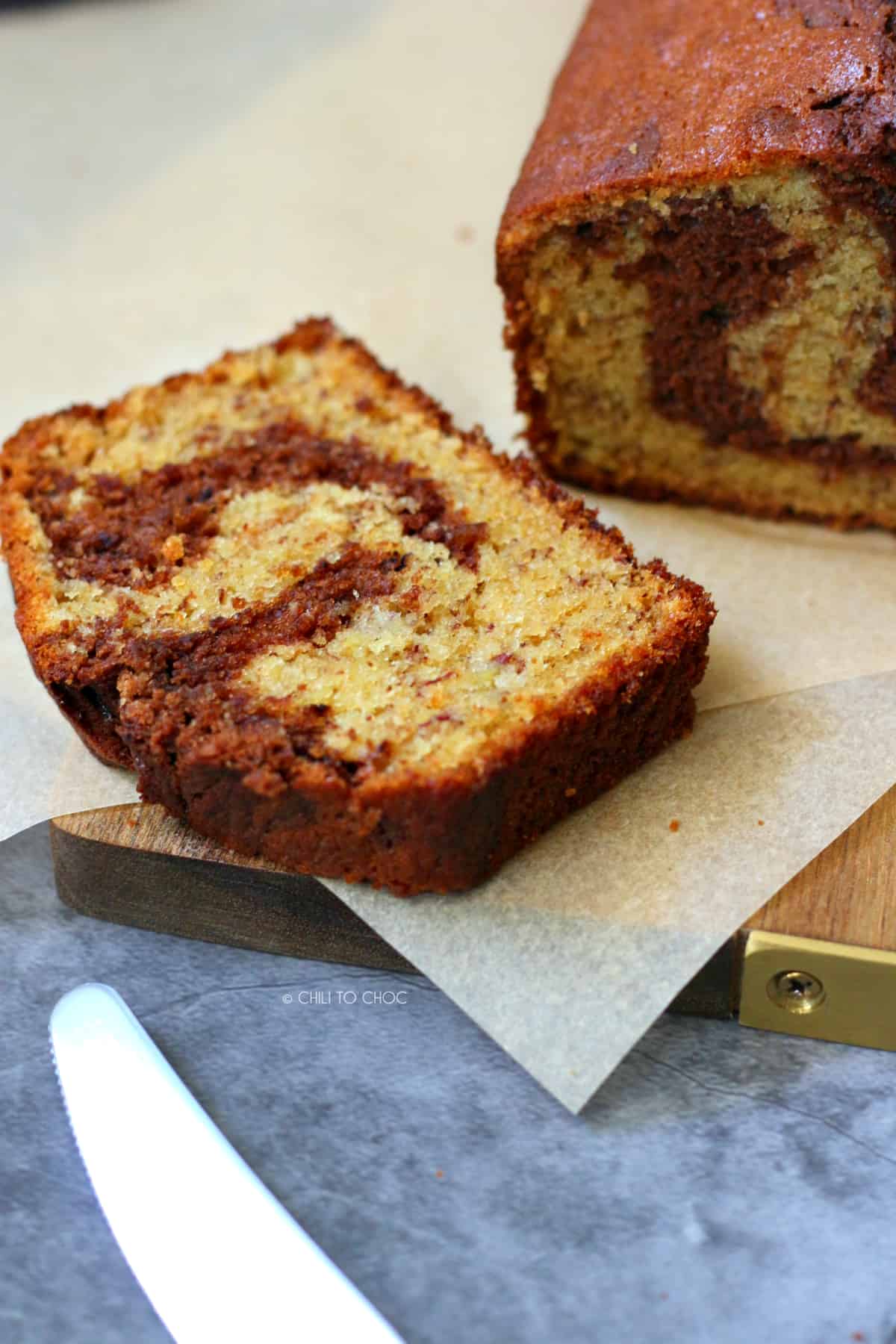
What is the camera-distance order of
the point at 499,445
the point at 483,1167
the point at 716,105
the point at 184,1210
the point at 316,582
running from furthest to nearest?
the point at 499,445 < the point at 716,105 < the point at 316,582 < the point at 483,1167 < the point at 184,1210

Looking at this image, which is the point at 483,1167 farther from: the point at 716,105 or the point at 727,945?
the point at 716,105

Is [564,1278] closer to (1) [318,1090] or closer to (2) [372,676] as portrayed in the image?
(1) [318,1090]

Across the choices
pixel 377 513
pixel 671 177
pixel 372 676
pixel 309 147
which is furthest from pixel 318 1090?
pixel 309 147

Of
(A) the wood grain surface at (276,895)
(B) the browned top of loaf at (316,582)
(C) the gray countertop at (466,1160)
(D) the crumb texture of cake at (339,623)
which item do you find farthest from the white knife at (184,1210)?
(B) the browned top of loaf at (316,582)

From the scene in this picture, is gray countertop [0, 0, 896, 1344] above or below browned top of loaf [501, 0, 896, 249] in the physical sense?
below

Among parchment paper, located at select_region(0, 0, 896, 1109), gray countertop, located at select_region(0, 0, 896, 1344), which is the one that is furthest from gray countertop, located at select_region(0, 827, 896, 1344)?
parchment paper, located at select_region(0, 0, 896, 1109)

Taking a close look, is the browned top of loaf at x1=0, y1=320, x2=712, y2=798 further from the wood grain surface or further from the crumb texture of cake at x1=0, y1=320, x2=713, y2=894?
the wood grain surface

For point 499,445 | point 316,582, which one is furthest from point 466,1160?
point 499,445
